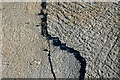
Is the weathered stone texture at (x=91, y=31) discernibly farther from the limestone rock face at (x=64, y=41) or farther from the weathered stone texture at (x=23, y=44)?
the weathered stone texture at (x=23, y=44)

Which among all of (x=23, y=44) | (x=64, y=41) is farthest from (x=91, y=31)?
(x=23, y=44)

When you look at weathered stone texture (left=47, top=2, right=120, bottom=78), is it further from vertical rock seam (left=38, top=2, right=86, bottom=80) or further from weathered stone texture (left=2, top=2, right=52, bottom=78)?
weathered stone texture (left=2, top=2, right=52, bottom=78)

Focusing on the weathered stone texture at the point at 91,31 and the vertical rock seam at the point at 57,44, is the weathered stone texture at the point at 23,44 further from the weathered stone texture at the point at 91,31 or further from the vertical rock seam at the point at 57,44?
the weathered stone texture at the point at 91,31

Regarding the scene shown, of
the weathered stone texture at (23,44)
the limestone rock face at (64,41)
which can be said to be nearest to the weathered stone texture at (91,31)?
the limestone rock face at (64,41)

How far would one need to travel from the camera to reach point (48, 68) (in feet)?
5.32

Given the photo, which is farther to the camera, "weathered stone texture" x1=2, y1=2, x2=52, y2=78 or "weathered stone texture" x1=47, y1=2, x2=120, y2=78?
"weathered stone texture" x1=2, y1=2, x2=52, y2=78

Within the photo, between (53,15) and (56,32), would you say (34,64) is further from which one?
(53,15)

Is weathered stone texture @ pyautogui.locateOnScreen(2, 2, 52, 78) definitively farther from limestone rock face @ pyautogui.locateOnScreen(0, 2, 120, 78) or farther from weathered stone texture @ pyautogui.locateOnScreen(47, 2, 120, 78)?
weathered stone texture @ pyautogui.locateOnScreen(47, 2, 120, 78)

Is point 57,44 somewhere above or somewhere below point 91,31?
below

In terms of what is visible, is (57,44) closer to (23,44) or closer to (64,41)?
(64,41)

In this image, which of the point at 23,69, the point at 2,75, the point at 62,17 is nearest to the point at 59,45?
the point at 62,17

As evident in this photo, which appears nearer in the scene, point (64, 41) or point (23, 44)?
point (64, 41)

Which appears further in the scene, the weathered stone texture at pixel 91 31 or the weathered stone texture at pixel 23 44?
the weathered stone texture at pixel 23 44

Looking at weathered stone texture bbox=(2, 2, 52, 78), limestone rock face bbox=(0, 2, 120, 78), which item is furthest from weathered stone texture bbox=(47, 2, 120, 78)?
weathered stone texture bbox=(2, 2, 52, 78)
